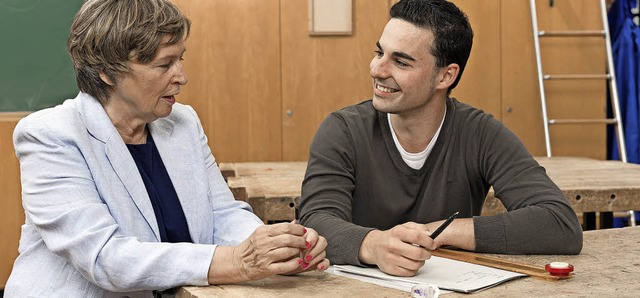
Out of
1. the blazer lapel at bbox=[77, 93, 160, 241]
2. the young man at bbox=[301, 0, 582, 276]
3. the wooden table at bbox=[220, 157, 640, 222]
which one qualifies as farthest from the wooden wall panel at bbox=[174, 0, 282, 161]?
the blazer lapel at bbox=[77, 93, 160, 241]

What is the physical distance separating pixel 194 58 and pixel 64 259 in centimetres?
398

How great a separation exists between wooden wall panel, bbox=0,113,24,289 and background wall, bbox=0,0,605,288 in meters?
1.23

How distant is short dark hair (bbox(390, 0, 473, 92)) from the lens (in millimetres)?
2631

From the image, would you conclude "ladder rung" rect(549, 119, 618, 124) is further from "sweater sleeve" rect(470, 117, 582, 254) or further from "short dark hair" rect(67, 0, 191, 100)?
"short dark hair" rect(67, 0, 191, 100)

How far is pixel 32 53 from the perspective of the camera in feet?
18.2

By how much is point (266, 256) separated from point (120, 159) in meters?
0.50

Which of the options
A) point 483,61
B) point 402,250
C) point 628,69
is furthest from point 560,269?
point 628,69

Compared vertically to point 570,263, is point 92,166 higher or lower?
higher

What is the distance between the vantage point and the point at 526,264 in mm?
2051

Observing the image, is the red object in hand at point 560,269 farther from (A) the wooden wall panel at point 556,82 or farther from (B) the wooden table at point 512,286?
(A) the wooden wall panel at point 556,82

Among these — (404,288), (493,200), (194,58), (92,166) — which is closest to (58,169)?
(92,166)

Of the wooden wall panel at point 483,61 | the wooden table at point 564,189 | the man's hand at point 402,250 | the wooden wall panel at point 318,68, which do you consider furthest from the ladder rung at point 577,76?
the man's hand at point 402,250

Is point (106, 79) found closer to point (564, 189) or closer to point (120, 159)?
point (120, 159)

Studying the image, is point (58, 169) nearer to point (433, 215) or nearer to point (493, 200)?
point (433, 215)
